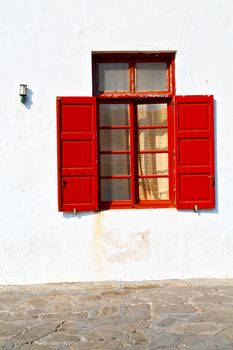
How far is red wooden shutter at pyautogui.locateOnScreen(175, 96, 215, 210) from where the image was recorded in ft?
21.5

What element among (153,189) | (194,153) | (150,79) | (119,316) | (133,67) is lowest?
(119,316)

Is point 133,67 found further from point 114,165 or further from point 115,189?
point 115,189

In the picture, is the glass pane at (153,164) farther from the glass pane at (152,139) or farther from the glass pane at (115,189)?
the glass pane at (115,189)

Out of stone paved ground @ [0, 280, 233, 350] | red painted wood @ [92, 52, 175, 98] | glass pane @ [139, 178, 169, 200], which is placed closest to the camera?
stone paved ground @ [0, 280, 233, 350]

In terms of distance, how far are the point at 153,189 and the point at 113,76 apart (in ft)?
5.01

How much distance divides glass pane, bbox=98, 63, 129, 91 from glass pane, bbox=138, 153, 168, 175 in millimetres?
906

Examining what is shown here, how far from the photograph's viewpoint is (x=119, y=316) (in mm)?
5105

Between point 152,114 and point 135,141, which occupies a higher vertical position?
point 152,114

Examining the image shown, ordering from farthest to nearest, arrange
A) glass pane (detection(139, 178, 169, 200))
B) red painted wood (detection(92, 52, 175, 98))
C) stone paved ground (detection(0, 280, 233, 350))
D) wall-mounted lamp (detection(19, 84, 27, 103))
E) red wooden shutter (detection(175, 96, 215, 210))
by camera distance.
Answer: glass pane (detection(139, 178, 169, 200)) → red painted wood (detection(92, 52, 175, 98)) → red wooden shutter (detection(175, 96, 215, 210)) → wall-mounted lamp (detection(19, 84, 27, 103)) → stone paved ground (detection(0, 280, 233, 350))

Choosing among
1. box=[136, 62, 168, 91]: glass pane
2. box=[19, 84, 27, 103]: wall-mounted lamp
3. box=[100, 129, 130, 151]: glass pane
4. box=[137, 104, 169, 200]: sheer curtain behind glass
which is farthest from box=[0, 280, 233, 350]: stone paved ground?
box=[136, 62, 168, 91]: glass pane

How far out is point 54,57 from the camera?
6508mm

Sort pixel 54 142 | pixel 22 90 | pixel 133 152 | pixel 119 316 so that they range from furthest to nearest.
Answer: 1. pixel 133 152
2. pixel 54 142
3. pixel 22 90
4. pixel 119 316

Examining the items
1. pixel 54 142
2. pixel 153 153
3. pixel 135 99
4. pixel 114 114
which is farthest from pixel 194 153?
pixel 54 142

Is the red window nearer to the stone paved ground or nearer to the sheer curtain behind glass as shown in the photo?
the sheer curtain behind glass
